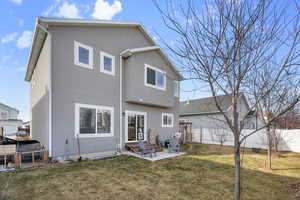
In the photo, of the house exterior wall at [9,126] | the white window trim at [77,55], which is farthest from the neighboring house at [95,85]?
the house exterior wall at [9,126]

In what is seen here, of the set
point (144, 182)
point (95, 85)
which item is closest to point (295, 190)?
point (144, 182)

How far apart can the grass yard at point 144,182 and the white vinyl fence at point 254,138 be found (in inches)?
179

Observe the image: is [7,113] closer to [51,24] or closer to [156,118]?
[51,24]

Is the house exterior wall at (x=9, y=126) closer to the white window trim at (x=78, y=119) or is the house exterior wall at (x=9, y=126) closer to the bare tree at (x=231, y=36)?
the white window trim at (x=78, y=119)

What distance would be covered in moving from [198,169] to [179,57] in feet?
18.0

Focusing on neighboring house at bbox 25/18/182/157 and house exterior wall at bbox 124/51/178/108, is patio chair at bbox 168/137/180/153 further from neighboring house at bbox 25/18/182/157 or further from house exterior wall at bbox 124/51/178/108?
house exterior wall at bbox 124/51/178/108

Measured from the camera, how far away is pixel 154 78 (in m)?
11.6

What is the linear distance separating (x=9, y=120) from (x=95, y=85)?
81.7 feet

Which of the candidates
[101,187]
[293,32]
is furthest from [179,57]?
[101,187]

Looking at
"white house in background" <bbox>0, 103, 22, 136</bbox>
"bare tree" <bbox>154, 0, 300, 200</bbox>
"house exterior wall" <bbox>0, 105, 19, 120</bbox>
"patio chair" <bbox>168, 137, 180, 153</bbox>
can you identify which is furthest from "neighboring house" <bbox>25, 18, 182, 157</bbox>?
"house exterior wall" <bbox>0, 105, 19, 120</bbox>

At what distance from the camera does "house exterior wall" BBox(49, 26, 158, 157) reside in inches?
292

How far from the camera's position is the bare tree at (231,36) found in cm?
262

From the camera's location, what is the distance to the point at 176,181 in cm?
532

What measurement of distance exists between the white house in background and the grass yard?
21.5 meters
